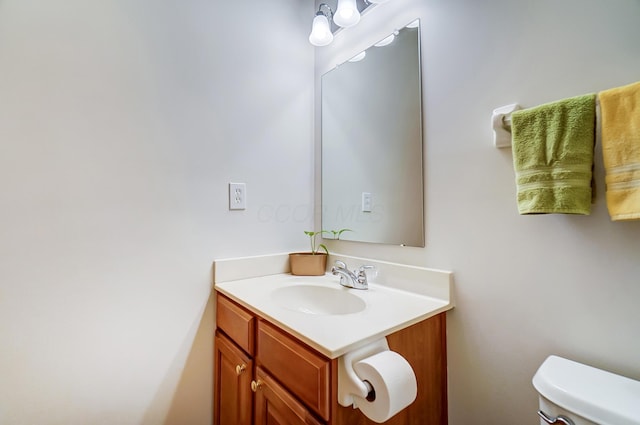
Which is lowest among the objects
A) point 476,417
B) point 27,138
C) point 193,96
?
point 476,417

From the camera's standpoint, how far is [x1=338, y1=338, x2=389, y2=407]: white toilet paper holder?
0.63 m

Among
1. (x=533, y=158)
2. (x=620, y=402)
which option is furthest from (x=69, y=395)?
(x=533, y=158)

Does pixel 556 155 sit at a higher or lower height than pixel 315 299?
higher

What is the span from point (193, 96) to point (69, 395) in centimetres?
119

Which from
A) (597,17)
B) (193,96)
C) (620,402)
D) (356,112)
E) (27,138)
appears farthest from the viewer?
(356,112)

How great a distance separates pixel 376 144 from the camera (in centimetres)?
127

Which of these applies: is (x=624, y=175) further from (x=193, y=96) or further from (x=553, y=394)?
(x=193, y=96)

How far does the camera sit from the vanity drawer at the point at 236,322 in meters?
0.94

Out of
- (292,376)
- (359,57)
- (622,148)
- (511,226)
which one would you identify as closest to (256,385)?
(292,376)

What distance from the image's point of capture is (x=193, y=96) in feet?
3.83

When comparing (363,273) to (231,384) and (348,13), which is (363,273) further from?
(348,13)

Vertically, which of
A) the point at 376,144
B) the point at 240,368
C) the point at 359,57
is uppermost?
the point at 359,57

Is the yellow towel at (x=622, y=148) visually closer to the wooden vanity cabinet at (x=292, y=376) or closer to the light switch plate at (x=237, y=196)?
the wooden vanity cabinet at (x=292, y=376)

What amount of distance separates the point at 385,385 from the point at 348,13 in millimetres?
1434
